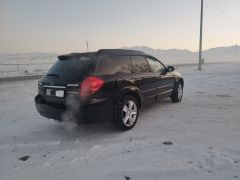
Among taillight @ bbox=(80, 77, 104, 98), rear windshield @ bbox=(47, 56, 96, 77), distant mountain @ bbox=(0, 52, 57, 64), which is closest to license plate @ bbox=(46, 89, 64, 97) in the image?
rear windshield @ bbox=(47, 56, 96, 77)

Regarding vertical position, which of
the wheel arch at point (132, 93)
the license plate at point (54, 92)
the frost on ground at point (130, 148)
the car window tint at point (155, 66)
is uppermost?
the car window tint at point (155, 66)

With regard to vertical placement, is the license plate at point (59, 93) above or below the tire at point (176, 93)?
above

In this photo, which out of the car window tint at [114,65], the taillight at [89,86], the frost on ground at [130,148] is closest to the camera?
the frost on ground at [130,148]

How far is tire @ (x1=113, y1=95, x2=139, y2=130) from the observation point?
15.8 ft

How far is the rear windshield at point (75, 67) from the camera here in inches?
178

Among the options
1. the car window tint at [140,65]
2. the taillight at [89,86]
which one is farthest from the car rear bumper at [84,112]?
the car window tint at [140,65]

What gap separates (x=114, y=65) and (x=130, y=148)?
174cm

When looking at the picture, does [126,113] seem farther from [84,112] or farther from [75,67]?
[75,67]

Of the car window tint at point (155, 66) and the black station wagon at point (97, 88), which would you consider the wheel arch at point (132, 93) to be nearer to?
the black station wagon at point (97, 88)

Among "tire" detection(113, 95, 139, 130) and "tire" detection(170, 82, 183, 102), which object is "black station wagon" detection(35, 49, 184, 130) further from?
"tire" detection(170, 82, 183, 102)

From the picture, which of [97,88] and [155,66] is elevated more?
[155,66]

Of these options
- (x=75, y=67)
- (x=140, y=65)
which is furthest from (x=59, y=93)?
(x=140, y=65)

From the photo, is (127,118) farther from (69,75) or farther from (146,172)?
(146,172)

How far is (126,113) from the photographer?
16.4 feet
